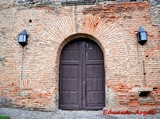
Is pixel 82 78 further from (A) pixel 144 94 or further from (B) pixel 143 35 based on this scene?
(B) pixel 143 35

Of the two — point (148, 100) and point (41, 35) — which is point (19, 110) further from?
point (148, 100)

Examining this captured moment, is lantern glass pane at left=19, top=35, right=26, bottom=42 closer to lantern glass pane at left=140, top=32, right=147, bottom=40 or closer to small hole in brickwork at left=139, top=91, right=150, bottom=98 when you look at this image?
lantern glass pane at left=140, top=32, right=147, bottom=40

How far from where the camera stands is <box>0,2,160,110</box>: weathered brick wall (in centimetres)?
623

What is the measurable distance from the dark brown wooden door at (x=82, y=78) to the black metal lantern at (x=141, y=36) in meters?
1.32

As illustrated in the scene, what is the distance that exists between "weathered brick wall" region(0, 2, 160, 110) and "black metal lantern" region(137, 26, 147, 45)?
0.15 metres

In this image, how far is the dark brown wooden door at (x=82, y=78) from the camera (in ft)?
21.8

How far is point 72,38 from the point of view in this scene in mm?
6777

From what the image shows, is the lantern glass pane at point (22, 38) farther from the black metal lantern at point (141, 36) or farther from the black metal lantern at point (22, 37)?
the black metal lantern at point (141, 36)

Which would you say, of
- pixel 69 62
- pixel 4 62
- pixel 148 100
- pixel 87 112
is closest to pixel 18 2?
pixel 4 62

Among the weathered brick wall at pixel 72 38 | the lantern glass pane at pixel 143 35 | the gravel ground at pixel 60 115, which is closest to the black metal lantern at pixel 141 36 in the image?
the lantern glass pane at pixel 143 35

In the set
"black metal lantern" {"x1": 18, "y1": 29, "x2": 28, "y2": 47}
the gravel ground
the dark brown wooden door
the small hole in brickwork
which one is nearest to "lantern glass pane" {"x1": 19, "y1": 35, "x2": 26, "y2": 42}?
"black metal lantern" {"x1": 18, "y1": 29, "x2": 28, "y2": 47}

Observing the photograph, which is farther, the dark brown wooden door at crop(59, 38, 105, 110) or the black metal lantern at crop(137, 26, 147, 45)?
the dark brown wooden door at crop(59, 38, 105, 110)

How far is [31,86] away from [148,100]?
3.69 metres

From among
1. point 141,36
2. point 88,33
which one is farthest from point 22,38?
point 141,36
